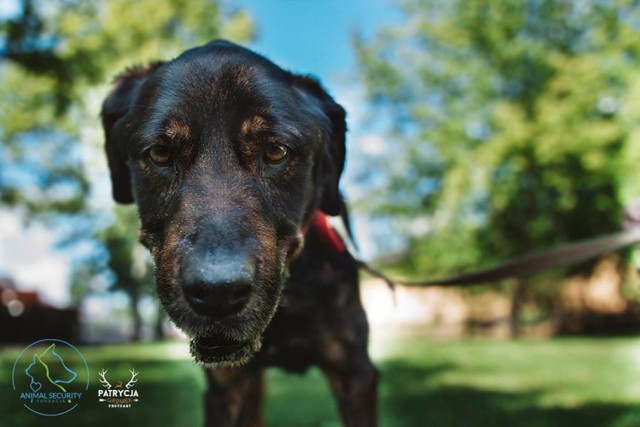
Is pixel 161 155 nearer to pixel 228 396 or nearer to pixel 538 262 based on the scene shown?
pixel 228 396

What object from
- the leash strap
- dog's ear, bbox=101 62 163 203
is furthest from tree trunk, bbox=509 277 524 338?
dog's ear, bbox=101 62 163 203

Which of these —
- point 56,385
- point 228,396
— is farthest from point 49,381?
point 228,396

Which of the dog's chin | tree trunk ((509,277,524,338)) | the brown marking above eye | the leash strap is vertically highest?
the brown marking above eye

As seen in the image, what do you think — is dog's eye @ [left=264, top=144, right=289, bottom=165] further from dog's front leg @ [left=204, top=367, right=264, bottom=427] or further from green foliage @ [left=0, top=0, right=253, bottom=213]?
green foliage @ [left=0, top=0, right=253, bottom=213]

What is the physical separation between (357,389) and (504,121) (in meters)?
21.8

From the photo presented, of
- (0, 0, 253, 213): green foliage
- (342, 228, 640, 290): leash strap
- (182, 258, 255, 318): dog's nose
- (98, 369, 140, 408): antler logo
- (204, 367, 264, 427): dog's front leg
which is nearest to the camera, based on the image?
(182, 258, 255, 318): dog's nose

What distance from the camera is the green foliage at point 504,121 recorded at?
74.0 ft

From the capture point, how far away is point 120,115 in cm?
247

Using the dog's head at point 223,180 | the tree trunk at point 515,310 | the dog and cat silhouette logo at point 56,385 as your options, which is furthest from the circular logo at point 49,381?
the tree trunk at point 515,310

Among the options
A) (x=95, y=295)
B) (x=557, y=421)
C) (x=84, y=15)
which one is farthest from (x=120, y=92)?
(x=95, y=295)

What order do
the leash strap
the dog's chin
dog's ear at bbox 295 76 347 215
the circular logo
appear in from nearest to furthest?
the dog's chin → dog's ear at bbox 295 76 347 215 → the leash strap → the circular logo

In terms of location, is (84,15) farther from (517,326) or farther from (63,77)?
(517,326)

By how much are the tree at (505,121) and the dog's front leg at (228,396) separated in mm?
21289

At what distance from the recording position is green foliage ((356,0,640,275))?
74.0 feet
